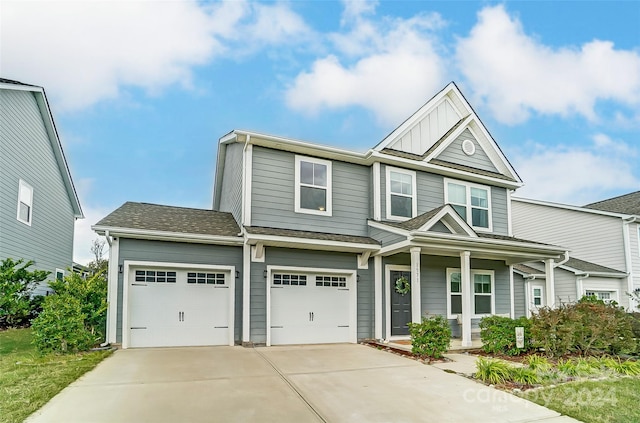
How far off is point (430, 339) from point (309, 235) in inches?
153

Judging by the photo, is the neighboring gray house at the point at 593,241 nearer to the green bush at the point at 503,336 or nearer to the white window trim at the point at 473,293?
the white window trim at the point at 473,293

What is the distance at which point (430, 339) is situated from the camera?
8.95 metres

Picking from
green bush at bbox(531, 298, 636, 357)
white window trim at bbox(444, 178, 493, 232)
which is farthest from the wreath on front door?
green bush at bbox(531, 298, 636, 357)

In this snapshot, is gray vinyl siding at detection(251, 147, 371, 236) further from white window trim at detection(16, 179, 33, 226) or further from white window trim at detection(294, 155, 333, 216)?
white window trim at detection(16, 179, 33, 226)

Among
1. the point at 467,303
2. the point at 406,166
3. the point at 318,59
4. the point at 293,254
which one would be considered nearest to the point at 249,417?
the point at 293,254

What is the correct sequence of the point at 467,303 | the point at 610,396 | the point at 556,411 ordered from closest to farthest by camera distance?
the point at 556,411, the point at 610,396, the point at 467,303

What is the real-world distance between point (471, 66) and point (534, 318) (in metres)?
10.1

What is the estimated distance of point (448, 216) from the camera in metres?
11.0

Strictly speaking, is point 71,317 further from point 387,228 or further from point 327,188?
point 387,228

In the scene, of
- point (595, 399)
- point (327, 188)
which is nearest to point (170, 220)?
point (327, 188)

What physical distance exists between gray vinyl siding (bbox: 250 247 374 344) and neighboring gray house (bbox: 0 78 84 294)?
25.1 ft

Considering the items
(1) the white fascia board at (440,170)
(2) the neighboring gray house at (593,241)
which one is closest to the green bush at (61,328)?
(1) the white fascia board at (440,170)

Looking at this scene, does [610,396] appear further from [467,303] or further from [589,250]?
[589,250]

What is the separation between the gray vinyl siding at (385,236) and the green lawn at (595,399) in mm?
4640
